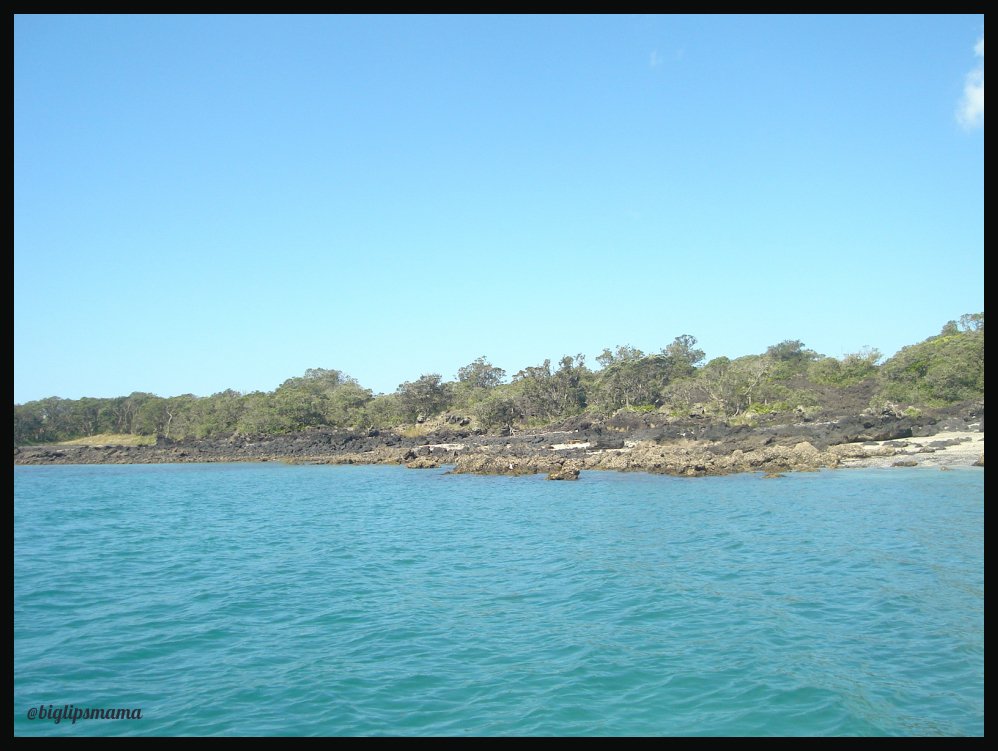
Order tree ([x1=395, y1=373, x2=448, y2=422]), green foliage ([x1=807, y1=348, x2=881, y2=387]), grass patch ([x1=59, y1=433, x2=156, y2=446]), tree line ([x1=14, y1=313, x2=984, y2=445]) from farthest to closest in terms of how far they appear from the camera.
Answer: grass patch ([x1=59, y1=433, x2=156, y2=446])
tree ([x1=395, y1=373, x2=448, y2=422])
green foliage ([x1=807, y1=348, x2=881, y2=387])
tree line ([x1=14, y1=313, x2=984, y2=445])

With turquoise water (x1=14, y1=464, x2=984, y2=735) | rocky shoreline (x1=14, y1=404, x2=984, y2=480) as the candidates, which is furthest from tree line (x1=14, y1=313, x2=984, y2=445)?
turquoise water (x1=14, y1=464, x2=984, y2=735)

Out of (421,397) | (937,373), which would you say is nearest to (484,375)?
(421,397)

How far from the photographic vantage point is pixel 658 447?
39.6 metres

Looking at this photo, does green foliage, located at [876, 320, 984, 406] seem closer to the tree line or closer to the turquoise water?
the tree line

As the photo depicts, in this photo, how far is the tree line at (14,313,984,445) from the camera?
5425 cm

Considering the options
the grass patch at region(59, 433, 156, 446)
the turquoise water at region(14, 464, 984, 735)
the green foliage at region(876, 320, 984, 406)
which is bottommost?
the grass patch at region(59, 433, 156, 446)

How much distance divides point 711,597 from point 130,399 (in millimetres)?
98553

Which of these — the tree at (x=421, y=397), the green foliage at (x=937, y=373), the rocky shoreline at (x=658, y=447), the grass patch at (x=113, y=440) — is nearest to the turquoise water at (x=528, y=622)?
the rocky shoreline at (x=658, y=447)

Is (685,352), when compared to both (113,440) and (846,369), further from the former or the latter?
(113,440)

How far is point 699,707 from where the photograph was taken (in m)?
8.00

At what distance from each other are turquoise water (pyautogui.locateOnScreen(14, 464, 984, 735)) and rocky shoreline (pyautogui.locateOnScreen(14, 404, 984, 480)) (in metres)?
9.44

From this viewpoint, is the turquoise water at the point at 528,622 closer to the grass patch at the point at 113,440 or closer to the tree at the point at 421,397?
the tree at the point at 421,397

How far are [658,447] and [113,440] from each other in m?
74.8
